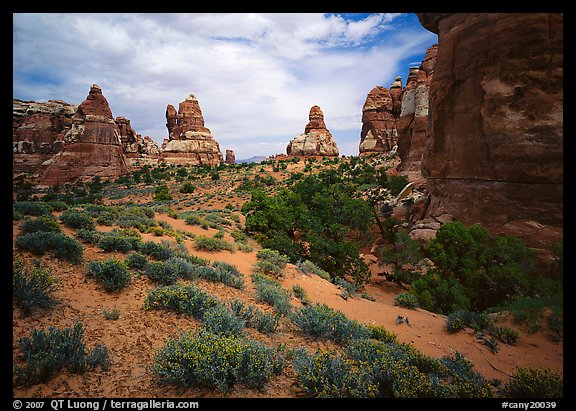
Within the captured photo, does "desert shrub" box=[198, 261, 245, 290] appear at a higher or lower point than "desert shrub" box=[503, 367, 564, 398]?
higher

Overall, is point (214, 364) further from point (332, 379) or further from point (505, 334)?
point (505, 334)

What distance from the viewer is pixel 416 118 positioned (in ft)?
84.9

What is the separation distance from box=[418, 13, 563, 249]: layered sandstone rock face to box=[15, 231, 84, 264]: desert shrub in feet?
50.8

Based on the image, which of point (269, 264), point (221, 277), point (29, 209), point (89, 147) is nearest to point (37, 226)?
point (29, 209)

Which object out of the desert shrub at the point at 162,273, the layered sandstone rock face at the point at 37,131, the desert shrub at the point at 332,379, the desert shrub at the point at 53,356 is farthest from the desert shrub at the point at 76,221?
the layered sandstone rock face at the point at 37,131

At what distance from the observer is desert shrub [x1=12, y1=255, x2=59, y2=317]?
3.74 m

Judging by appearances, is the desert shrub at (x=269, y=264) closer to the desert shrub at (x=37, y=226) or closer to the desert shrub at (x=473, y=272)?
the desert shrub at (x=473, y=272)

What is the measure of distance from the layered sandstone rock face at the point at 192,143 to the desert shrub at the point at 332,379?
64.4 meters

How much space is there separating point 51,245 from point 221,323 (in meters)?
4.97

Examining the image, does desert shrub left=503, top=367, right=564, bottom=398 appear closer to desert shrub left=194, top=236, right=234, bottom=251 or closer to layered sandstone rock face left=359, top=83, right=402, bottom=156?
desert shrub left=194, top=236, right=234, bottom=251

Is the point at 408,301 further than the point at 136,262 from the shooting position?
Yes

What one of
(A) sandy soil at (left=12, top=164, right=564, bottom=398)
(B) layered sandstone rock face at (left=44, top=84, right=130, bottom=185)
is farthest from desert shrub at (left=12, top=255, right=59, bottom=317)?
(B) layered sandstone rock face at (left=44, top=84, right=130, bottom=185)

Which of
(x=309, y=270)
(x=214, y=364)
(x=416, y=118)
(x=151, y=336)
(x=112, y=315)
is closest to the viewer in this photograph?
(x=214, y=364)

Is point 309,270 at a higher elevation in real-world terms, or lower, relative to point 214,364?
lower
